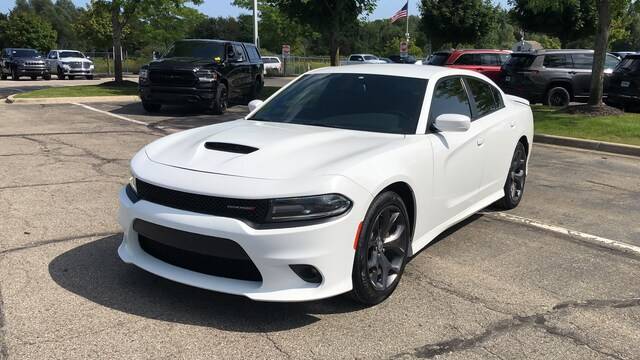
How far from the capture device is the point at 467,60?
19.9 meters

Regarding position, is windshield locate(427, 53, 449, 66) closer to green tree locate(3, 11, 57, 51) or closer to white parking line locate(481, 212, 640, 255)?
white parking line locate(481, 212, 640, 255)

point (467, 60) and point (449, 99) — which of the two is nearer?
point (449, 99)

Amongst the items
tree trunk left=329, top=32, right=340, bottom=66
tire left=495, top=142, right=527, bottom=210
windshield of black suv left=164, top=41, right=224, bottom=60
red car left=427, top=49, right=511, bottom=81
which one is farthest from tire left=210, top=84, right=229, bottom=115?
tire left=495, top=142, right=527, bottom=210

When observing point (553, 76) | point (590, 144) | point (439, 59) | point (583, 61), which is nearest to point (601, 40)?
point (590, 144)

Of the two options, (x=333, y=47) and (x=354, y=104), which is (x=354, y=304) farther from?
(x=333, y=47)

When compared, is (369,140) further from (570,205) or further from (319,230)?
(570,205)

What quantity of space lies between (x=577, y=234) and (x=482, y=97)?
62.5 inches

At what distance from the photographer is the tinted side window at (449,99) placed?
4.81m

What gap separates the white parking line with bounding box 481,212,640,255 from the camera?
5.29m

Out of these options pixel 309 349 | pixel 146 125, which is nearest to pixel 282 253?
pixel 309 349

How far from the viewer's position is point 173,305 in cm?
372

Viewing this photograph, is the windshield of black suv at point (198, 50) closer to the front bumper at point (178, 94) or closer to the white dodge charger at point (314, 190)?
the front bumper at point (178, 94)

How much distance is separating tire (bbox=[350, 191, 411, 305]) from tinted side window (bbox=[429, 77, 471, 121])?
1.06 metres

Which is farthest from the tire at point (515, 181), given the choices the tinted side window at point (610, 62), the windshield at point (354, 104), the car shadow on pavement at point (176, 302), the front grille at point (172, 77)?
the tinted side window at point (610, 62)
